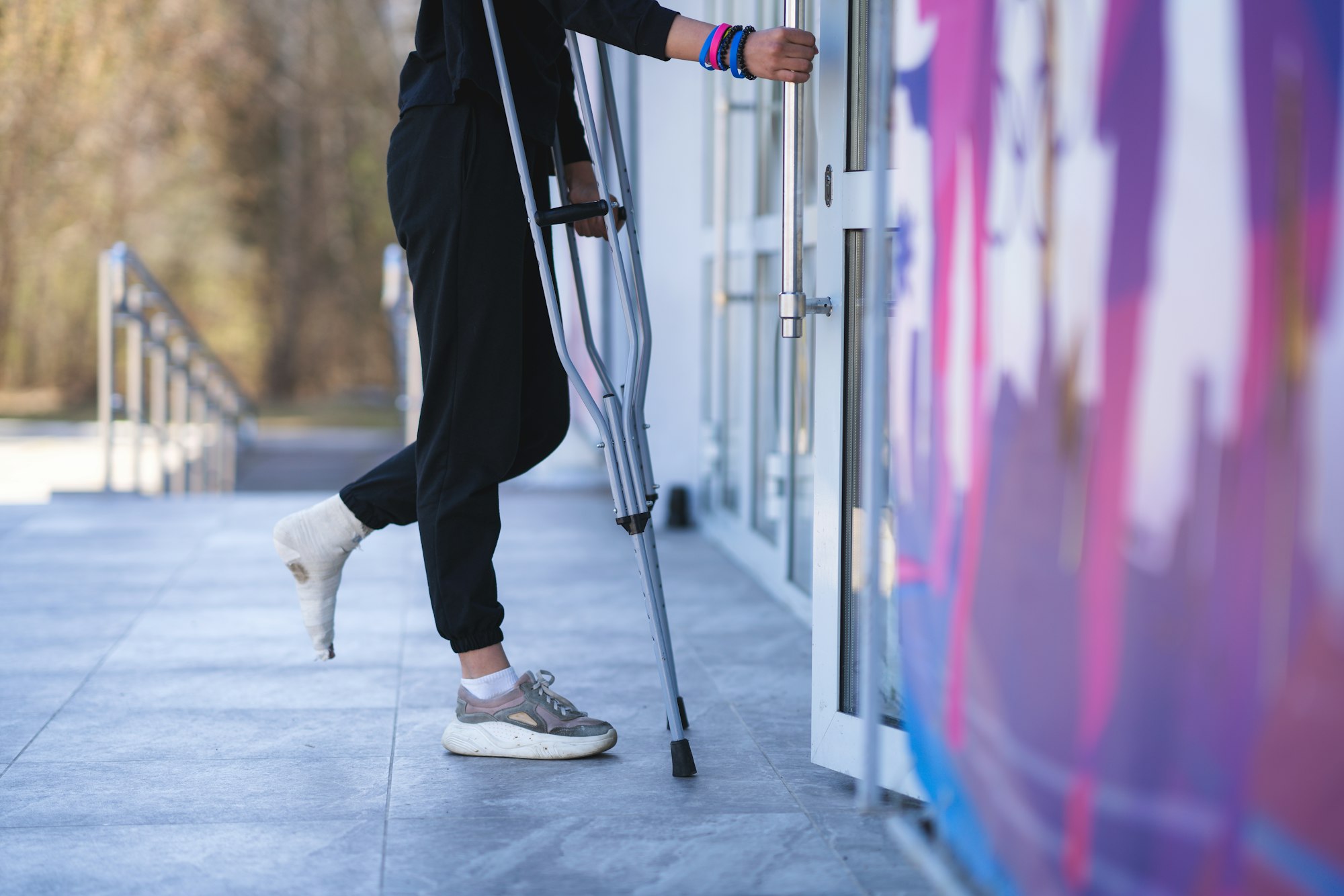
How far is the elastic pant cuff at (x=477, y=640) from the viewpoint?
2049mm

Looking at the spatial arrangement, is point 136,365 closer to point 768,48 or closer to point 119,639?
point 119,639

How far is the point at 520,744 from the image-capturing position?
206cm

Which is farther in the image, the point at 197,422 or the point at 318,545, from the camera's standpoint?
the point at 197,422

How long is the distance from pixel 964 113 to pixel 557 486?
3.82m

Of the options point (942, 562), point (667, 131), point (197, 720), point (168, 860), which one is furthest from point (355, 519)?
point (667, 131)

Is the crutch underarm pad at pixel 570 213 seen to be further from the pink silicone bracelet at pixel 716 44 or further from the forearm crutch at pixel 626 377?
the pink silicone bracelet at pixel 716 44

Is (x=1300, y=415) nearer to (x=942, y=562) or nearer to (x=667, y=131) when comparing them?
(x=942, y=562)

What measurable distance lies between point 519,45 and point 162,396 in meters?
4.63

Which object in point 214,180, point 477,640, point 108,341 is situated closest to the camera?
point 477,640

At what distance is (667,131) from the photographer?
4496mm

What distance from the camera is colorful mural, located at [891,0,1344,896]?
3.19 ft

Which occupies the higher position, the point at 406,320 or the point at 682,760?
the point at 406,320

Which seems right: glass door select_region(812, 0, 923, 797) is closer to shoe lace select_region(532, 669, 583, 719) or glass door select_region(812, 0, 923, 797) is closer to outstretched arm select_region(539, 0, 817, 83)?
outstretched arm select_region(539, 0, 817, 83)

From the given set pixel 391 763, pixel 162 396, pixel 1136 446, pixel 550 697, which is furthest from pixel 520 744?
pixel 162 396
